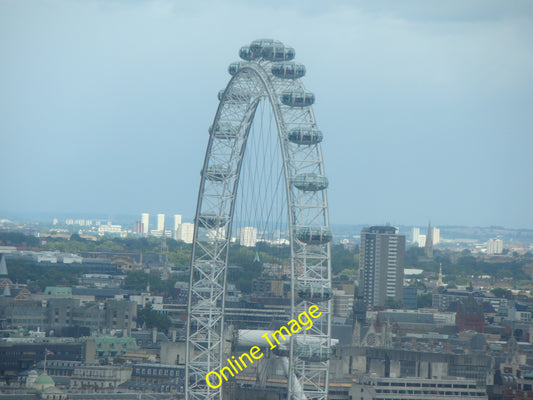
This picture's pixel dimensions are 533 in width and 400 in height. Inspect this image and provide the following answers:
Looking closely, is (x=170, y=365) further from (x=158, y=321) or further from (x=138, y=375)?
(x=158, y=321)

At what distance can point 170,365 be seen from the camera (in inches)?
4050

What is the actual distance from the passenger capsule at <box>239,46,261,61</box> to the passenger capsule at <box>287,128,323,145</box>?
5.67m

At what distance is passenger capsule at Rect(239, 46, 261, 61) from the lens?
70.0 meters

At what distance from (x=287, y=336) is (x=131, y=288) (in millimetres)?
118692

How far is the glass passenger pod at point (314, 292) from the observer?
63406 mm

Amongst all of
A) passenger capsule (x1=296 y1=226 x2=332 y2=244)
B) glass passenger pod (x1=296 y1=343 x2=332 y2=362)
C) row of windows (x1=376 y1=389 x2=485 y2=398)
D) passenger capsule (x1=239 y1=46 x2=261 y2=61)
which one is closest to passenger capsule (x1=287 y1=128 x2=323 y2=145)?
passenger capsule (x1=296 y1=226 x2=332 y2=244)

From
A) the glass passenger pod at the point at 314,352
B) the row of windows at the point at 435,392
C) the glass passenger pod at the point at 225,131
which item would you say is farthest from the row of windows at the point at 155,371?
the glass passenger pod at the point at 314,352

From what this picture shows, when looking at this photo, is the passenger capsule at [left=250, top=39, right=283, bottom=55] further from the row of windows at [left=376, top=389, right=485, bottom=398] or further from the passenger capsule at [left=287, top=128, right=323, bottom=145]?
the row of windows at [left=376, top=389, right=485, bottom=398]

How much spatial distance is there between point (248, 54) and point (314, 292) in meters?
13.3

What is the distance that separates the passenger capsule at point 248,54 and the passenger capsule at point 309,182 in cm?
750

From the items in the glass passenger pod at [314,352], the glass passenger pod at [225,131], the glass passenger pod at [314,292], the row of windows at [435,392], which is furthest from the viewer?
the row of windows at [435,392]

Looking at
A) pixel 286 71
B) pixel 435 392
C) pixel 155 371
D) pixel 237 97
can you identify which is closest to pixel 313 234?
pixel 286 71

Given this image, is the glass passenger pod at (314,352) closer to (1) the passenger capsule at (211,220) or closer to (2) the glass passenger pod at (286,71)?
(2) the glass passenger pod at (286,71)

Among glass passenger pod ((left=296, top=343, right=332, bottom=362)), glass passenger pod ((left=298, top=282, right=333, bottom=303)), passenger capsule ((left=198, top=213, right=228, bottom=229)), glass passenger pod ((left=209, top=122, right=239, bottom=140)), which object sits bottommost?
glass passenger pod ((left=296, top=343, right=332, bottom=362))
